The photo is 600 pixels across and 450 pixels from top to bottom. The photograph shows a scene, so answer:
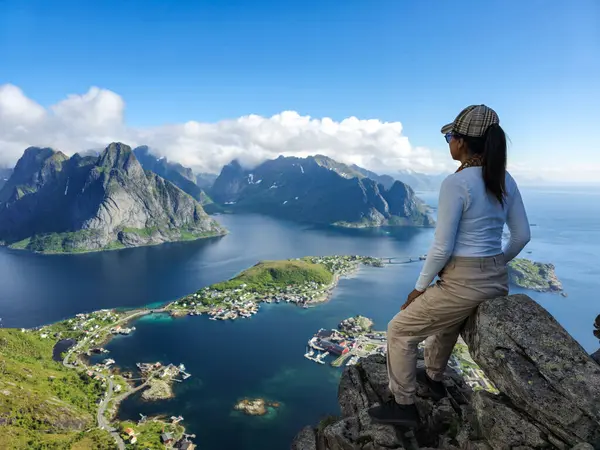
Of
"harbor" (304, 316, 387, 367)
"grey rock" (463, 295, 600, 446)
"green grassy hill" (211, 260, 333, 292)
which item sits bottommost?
"harbor" (304, 316, 387, 367)

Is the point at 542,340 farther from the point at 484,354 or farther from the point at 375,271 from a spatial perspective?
the point at 375,271

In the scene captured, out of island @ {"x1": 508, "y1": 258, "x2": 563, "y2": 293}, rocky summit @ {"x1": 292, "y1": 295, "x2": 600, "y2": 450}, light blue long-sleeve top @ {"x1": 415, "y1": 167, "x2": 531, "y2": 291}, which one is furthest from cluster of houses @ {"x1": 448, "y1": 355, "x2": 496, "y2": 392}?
island @ {"x1": 508, "y1": 258, "x2": 563, "y2": 293}

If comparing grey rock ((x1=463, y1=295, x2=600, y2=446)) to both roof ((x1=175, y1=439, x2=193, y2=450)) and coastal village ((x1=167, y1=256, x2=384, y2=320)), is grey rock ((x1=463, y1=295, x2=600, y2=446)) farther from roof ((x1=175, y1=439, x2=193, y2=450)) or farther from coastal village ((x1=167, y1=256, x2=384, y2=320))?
coastal village ((x1=167, y1=256, x2=384, y2=320))

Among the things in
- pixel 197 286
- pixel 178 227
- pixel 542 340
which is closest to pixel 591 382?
pixel 542 340

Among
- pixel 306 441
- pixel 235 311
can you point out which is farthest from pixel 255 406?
pixel 306 441

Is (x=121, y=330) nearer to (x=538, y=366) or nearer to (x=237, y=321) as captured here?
(x=237, y=321)
